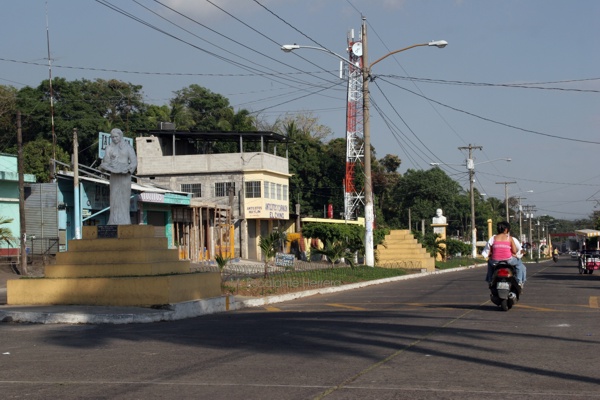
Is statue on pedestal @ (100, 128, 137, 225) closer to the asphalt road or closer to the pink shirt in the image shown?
the asphalt road

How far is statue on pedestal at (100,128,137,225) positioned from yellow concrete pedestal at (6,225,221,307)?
2.22 ft

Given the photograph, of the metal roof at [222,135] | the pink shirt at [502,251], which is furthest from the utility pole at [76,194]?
the pink shirt at [502,251]

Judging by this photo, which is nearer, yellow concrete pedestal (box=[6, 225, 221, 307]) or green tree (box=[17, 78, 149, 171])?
yellow concrete pedestal (box=[6, 225, 221, 307])

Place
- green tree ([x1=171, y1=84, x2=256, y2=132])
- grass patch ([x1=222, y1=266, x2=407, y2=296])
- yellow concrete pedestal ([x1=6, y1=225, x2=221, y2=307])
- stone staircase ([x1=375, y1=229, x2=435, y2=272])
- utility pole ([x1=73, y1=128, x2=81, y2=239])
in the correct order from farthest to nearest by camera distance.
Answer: green tree ([x1=171, y1=84, x2=256, y2=132]) < stone staircase ([x1=375, y1=229, x2=435, y2=272]) < utility pole ([x1=73, y1=128, x2=81, y2=239]) < grass patch ([x1=222, y1=266, x2=407, y2=296]) < yellow concrete pedestal ([x1=6, y1=225, x2=221, y2=307])

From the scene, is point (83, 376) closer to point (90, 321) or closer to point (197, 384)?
point (197, 384)

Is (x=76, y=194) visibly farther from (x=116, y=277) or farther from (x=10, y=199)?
(x=116, y=277)

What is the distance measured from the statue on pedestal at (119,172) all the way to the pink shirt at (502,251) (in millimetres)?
7839

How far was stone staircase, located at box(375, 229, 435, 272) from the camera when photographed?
4572 centimetres

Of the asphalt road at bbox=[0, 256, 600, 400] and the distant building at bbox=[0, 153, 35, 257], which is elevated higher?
the distant building at bbox=[0, 153, 35, 257]

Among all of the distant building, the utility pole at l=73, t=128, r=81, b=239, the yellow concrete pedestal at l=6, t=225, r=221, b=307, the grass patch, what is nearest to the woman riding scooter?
the yellow concrete pedestal at l=6, t=225, r=221, b=307

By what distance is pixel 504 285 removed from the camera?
558 inches

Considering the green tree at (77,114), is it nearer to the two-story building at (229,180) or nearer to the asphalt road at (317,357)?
the two-story building at (229,180)

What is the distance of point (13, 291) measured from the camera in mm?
16484

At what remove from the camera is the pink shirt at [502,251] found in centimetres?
1465
